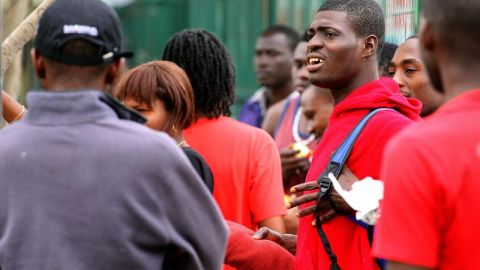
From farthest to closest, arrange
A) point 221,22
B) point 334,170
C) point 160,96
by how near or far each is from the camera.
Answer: point 221,22
point 160,96
point 334,170

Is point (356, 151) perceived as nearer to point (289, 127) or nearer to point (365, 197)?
point (365, 197)

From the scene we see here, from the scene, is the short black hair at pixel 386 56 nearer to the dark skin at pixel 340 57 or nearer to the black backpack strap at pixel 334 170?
the dark skin at pixel 340 57

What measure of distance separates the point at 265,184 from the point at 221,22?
9192mm

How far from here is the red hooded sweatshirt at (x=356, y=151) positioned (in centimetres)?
479

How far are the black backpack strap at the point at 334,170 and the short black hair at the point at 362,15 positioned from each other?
60 cm

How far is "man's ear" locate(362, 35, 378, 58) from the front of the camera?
17.3 ft

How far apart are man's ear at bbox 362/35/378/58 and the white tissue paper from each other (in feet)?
2.59

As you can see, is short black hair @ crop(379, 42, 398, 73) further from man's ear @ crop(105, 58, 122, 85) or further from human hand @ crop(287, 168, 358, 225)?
man's ear @ crop(105, 58, 122, 85)

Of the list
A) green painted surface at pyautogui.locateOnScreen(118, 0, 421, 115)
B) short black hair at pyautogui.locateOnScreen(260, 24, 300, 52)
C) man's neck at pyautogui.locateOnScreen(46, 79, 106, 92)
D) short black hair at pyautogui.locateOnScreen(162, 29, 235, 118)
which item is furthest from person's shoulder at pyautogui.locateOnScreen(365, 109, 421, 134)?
green painted surface at pyautogui.locateOnScreen(118, 0, 421, 115)

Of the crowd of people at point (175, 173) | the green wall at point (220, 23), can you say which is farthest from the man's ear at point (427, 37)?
the green wall at point (220, 23)

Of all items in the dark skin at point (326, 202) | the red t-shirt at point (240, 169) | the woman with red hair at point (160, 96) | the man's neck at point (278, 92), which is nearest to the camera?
the dark skin at point (326, 202)

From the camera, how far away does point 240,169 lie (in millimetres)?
5875

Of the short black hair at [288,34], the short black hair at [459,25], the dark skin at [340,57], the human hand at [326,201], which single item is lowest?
the short black hair at [288,34]

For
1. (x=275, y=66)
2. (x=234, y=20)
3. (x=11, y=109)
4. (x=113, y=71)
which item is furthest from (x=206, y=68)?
(x=234, y=20)
